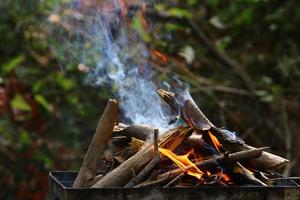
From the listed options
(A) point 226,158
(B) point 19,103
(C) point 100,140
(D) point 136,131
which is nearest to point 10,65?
(B) point 19,103

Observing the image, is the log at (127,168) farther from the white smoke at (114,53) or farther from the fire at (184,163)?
the white smoke at (114,53)

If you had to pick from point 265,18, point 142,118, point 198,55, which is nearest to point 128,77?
point 142,118

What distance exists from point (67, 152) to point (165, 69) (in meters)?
1.04

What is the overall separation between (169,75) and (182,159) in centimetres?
279

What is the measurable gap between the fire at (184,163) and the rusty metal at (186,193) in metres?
0.11

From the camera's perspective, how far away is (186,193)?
248cm

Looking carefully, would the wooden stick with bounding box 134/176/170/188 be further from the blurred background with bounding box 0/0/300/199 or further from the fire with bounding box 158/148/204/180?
the blurred background with bounding box 0/0/300/199

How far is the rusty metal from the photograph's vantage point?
2.44 metres

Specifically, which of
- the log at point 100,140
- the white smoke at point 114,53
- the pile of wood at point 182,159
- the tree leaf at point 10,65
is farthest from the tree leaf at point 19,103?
the log at point 100,140

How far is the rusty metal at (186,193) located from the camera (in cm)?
244

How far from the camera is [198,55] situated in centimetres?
621

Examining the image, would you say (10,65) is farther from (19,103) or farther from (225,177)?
(225,177)

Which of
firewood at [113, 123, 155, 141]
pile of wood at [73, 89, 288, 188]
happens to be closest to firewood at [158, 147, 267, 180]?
pile of wood at [73, 89, 288, 188]

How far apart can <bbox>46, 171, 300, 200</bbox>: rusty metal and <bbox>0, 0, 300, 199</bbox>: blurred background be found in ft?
8.11
